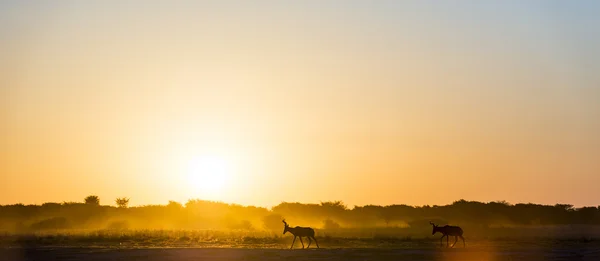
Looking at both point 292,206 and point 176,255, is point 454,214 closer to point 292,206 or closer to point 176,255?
point 292,206

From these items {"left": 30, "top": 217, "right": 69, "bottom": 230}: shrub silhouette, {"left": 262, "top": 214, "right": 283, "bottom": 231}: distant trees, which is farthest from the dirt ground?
{"left": 262, "top": 214, "right": 283, "bottom": 231}: distant trees

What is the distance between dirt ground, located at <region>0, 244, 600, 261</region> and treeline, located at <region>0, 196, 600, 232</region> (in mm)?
51861

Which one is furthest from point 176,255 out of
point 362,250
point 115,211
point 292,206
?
point 292,206

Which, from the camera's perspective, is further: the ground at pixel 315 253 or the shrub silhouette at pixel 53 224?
the shrub silhouette at pixel 53 224

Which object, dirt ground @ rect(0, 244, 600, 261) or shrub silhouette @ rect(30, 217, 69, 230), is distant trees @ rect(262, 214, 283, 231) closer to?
shrub silhouette @ rect(30, 217, 69, 230)

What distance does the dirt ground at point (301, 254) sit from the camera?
135 ft

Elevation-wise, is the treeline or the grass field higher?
the treeline

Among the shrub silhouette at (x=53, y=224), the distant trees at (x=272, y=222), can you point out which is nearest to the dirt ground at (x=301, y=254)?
the shrub silhouette at (x=53, y=224)

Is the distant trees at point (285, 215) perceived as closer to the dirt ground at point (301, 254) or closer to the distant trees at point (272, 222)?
the distant trees at point (272, 222)

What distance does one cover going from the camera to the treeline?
4040 inches

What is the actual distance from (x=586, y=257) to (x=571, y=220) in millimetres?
68795

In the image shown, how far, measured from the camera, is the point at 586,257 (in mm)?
42344

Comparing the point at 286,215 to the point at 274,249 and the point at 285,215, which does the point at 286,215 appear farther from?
the point at 274,249

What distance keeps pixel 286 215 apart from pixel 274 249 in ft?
234
